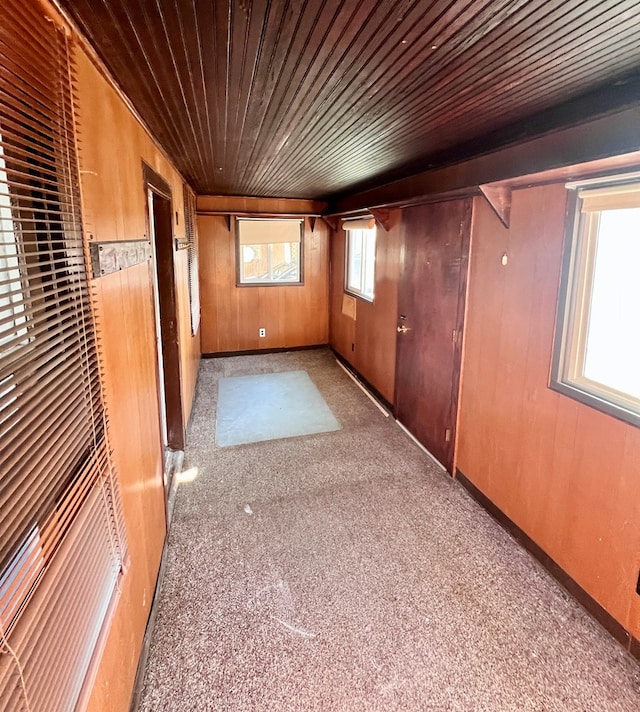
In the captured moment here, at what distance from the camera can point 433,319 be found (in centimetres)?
327

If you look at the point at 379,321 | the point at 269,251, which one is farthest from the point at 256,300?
the point at 379,321

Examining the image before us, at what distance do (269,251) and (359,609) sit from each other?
194 inches

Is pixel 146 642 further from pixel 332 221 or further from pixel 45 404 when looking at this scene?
pixel 332 221

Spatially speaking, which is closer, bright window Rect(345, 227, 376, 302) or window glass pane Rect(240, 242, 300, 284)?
bright window Rect(345, 227, 376, 302)

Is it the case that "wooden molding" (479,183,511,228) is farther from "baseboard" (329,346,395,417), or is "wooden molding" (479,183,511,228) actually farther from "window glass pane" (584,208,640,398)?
"baseboard" (329,346,395,417)

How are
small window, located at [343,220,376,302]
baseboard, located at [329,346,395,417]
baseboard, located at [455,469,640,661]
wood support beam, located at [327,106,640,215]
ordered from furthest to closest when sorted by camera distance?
small window, located at [343,220,376,302], baseboard, located at [329,346,395,417], baseboard, located at [455,469,640,661], wood support beam, located at [327,106,640,215]

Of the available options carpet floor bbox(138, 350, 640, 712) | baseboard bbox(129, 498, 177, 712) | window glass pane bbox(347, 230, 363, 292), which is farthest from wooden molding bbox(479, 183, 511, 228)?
window glass pane bbox(347, 230, 363, 292)

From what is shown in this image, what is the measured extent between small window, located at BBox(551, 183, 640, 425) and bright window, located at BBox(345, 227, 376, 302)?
262 centimetres

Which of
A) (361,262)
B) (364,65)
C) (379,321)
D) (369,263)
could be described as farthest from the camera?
(361,262)

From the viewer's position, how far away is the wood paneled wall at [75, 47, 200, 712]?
1311 mm

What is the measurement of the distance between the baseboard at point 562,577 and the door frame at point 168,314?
7.21 ft

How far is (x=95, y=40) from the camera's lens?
49.7 inches

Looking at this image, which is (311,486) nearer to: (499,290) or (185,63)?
(499,290)

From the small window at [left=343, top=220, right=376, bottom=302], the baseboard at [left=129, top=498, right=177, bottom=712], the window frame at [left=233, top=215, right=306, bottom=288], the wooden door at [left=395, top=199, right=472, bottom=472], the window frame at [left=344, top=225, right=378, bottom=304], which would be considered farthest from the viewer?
the window frame at [left=233, top=215, right=306, bottom=288]
